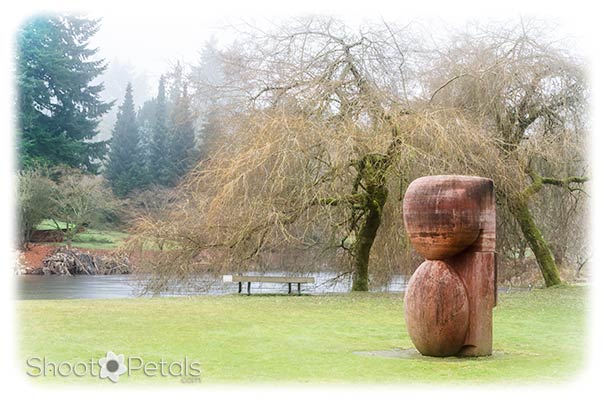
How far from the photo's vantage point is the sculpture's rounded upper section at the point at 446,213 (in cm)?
846

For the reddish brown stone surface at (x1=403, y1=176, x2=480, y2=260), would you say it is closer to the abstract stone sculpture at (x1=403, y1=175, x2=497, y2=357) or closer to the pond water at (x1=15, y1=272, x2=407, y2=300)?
the abstract stone sculpture at (x1=403, y1=175, x2=497, y2=357)

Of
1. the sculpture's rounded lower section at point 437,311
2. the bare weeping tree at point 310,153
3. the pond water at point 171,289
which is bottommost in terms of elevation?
the pond water at point 171,289

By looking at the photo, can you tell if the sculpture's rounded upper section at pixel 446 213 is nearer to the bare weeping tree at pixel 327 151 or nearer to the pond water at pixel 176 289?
the bare weeping tree at pixel 327 151

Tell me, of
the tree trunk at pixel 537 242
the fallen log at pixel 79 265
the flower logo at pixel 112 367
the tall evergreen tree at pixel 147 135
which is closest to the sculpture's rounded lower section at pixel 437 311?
the flower logo at pixel 112 367

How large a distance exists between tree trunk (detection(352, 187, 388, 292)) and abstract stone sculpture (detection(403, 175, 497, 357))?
8696 millimetres

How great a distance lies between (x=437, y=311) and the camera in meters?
8.41

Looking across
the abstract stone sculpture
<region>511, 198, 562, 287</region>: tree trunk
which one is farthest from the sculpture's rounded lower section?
<region>511, 198, 562, 287</region>: tree trunk

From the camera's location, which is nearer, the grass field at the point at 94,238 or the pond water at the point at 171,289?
the pond water at the point at 171,289

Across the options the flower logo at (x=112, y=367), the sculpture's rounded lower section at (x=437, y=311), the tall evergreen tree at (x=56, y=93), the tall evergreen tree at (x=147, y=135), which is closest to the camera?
the flower logo at (x=112, y=367)

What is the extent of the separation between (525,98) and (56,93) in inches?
970

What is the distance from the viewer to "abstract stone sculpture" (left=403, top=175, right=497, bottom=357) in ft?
27.7

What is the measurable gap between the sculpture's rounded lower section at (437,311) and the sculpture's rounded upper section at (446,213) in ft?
0.88

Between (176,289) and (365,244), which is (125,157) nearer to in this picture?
(176,289)

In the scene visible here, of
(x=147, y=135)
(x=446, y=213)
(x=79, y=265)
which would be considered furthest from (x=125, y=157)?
(x=446, y=213)
